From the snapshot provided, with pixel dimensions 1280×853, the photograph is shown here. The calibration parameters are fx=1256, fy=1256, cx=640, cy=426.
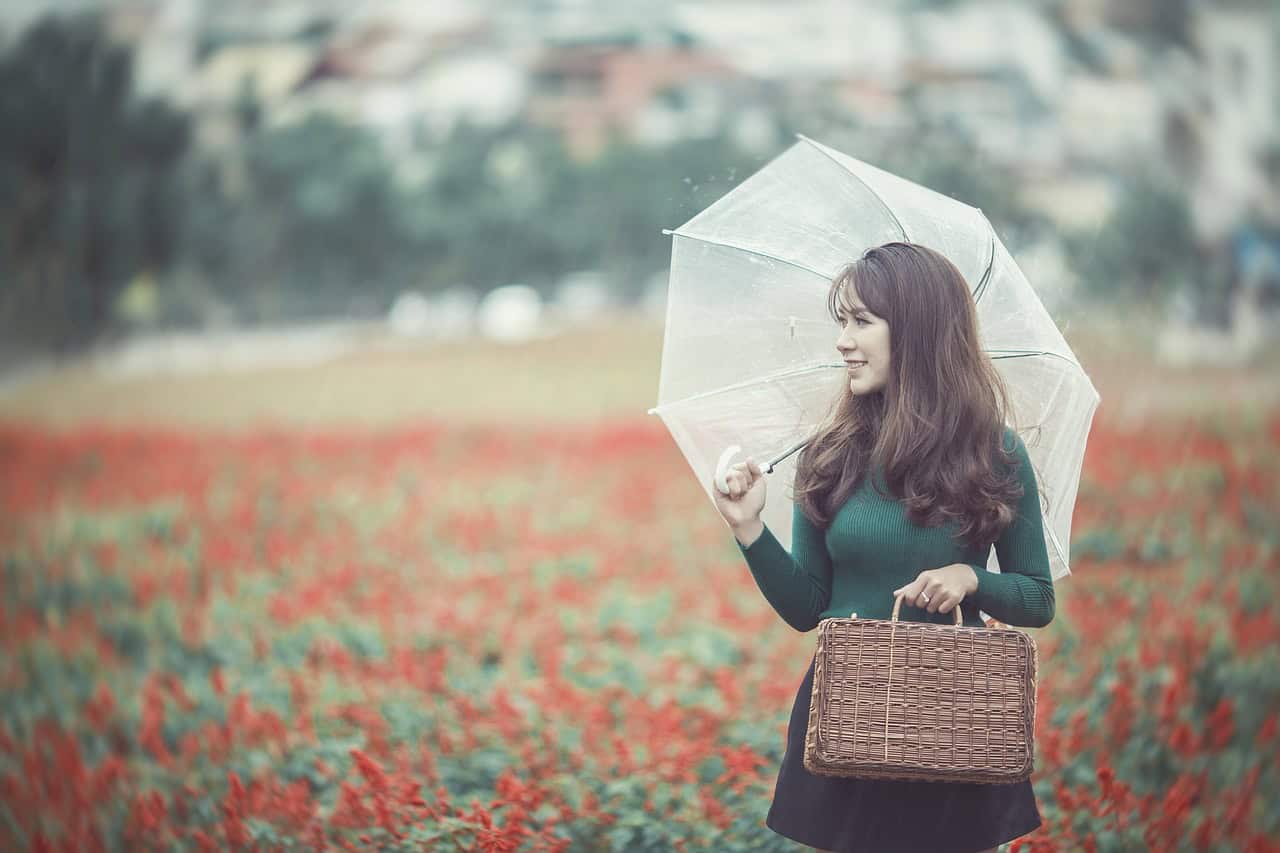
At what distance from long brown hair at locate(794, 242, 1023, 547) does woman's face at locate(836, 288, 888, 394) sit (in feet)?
0.05

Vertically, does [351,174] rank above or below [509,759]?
above

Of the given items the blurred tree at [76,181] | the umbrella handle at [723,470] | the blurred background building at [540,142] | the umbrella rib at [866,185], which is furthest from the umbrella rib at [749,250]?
the blurred tree at [76,181]

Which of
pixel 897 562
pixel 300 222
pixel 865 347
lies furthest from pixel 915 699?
pixel 300 222

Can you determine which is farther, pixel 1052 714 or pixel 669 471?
pixel 669 471

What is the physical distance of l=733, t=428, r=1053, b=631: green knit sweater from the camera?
6.89 feet

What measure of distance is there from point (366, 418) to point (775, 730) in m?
6.44

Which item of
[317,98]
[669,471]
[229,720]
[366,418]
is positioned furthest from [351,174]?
[229,720]

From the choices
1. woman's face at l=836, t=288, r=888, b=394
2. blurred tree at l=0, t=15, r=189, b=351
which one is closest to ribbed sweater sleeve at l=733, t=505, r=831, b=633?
woman's face at l=836, t=288, r=888, b=394

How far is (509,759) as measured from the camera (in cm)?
396

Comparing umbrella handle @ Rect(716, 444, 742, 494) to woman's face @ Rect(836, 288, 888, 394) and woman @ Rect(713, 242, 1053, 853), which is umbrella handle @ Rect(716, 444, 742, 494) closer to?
woman @ Rect(713, 242, 1053, 853)

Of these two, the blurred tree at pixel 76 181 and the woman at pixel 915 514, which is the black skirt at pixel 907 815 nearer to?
the woman at pixel 915 514

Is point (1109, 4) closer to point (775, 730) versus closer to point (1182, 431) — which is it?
point (1182, 431)

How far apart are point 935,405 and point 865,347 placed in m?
0.15

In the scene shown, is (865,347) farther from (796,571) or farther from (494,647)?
(494,647)
